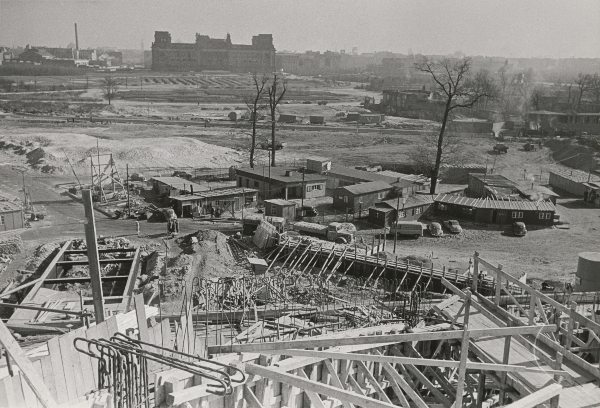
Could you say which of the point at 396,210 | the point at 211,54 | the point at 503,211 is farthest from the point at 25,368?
the point at 211,54

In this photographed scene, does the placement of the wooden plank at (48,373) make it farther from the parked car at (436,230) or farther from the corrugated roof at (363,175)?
the corrugated roof at (363,175)

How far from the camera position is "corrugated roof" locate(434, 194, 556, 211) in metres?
34.3

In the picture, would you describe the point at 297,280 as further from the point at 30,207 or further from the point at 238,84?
the point at 238,84

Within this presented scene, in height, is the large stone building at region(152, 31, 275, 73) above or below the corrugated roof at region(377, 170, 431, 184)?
above

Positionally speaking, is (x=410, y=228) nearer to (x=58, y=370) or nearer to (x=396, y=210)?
(x=396, y=210)

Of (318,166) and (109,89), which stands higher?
(109,89)

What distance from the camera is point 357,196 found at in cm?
3591

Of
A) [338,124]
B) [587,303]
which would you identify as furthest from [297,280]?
[338,124]

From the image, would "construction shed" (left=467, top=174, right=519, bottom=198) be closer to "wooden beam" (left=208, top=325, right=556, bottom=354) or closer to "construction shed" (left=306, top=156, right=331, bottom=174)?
"construction shed" (left=306, top=156, right=331, bottom=174)

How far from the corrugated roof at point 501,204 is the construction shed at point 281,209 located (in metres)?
9.53

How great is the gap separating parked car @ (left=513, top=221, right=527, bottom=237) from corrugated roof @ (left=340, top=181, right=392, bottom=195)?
8867 millimetres

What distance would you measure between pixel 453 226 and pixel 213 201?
14642 mm

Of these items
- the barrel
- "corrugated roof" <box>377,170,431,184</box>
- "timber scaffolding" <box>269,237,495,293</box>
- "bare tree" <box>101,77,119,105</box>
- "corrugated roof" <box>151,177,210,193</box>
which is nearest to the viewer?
the barrel

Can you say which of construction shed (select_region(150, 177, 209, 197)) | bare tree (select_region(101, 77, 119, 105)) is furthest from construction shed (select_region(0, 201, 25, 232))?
bare tree (select_region(101, 77, 119, 105))
